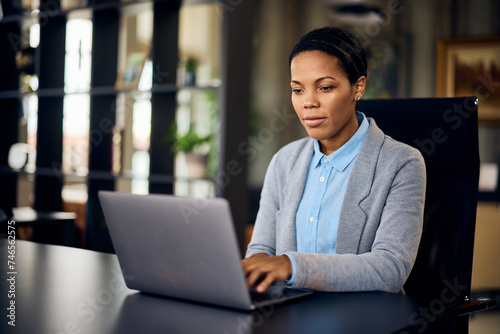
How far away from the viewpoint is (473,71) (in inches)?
207

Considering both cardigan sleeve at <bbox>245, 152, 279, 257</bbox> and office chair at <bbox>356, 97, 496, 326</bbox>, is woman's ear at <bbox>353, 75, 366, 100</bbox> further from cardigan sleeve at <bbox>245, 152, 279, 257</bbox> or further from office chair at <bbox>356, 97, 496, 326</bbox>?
cardigan sleeve at <bbox>245, 152, 279, 257</bbox>

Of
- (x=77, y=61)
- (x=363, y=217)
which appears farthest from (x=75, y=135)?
(x=363, y=217)

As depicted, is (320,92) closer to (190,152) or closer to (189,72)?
(189,72)

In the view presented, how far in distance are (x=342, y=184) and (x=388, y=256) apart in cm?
29

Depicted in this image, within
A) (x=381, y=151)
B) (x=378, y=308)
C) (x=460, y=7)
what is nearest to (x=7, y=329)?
(x=378, y=308)

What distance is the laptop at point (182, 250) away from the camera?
87 centimetres

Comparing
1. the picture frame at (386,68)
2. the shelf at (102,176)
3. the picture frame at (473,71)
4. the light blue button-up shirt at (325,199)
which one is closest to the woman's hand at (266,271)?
the light blue button-up shirt at (325,199)

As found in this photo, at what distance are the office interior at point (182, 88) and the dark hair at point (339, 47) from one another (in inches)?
60.9

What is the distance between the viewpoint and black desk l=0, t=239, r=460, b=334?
0.83 metres

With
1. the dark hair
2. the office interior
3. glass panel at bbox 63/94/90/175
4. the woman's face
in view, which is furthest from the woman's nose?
glass panel at bbox 63/94/90/175

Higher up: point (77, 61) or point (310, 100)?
point (77, 61)

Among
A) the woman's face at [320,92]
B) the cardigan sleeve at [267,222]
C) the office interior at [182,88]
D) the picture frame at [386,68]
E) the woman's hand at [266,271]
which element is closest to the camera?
the woman's hand at [266,271]

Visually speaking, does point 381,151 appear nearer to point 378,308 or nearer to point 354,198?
point 354,198

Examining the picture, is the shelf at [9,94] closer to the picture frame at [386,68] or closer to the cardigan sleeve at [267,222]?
the cardigan sleeve at [267,222]
